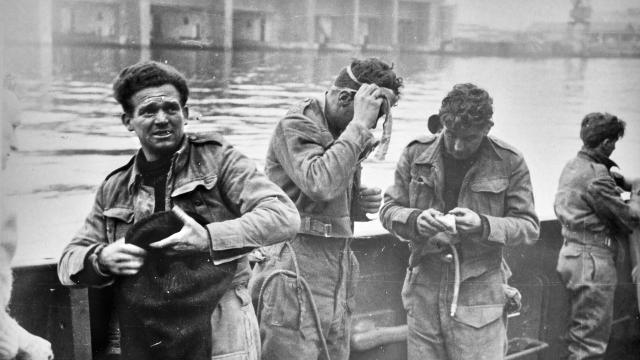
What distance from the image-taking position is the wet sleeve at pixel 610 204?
3631mm

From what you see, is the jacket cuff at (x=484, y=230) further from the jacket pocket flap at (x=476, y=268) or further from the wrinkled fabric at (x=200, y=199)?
the wrinkled fabric at (x=200, y=199)

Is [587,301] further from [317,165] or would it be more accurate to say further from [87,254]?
[87,254]

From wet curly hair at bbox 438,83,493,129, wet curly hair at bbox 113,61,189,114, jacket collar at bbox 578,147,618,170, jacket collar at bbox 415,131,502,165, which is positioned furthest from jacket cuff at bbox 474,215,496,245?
wet curly hair at bbox 113,61,189,114

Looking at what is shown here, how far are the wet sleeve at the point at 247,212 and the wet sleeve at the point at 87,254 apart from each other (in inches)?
14.5

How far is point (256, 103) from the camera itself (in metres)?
3.09

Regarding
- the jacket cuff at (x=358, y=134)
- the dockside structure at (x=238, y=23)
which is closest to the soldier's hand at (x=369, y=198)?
the jacket cuff at (x=358, y=134)

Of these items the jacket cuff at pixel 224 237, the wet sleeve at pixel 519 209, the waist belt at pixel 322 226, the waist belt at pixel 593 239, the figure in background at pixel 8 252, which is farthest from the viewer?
the waist belt at pixel 593 239

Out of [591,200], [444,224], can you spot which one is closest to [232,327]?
[444,224]

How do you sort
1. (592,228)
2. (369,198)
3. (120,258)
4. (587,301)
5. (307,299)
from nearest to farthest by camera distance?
(120,258) → (307,299) → (369,198) → (592,228) → (587,301)

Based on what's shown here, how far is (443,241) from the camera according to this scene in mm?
3203

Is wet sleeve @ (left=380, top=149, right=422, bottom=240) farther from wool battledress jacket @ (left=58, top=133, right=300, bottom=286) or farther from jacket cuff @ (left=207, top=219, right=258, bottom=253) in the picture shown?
jacket cuff @ (left=207, top=219, right=258, bottom=253)

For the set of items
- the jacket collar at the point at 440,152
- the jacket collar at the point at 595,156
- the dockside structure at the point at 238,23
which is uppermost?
the dockside structure at the point at 238,23

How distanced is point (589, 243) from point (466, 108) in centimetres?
113

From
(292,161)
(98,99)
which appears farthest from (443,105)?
(98,99)
